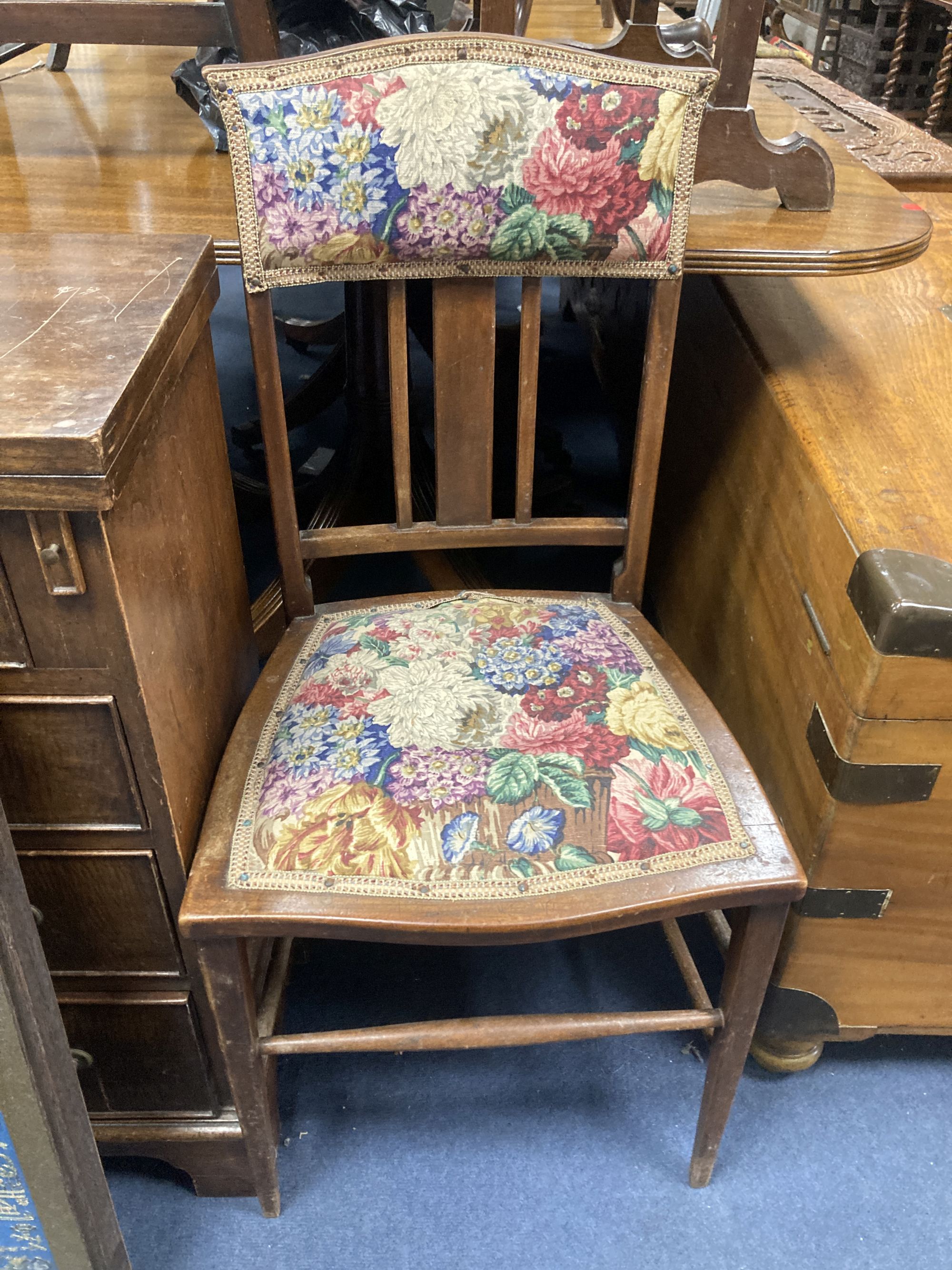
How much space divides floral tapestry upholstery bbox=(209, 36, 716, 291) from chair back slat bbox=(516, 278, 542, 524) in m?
0.07

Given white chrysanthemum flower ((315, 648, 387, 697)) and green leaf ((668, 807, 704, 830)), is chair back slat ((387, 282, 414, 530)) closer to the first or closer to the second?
white chrysanthemum flower ((315, 648, 387, 697))

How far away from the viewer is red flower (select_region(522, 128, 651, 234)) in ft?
3.07

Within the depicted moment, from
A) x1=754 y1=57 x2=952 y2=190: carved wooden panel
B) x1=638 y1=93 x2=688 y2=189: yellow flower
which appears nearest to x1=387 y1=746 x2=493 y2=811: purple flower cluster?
x1=638 y1=93 x2=688 y2=189: yellow flower

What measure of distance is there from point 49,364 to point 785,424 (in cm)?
78

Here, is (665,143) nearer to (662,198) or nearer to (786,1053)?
(662,198)

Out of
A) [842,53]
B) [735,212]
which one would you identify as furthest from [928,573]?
[842,53]

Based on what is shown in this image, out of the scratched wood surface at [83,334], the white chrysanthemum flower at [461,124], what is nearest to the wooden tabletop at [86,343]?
the scratched wood surface at [83,334]

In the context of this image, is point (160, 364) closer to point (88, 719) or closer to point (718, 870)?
point (88, 719)

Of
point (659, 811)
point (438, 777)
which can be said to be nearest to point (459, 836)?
point (438, 777)

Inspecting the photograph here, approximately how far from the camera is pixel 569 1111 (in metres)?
1.21

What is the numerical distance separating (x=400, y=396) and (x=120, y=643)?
0.44m

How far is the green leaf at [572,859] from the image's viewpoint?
0.87m

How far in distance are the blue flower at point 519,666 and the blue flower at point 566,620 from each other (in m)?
0.02

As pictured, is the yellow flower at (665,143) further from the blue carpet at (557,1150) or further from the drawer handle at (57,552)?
the blue carpet at (557,1150)
